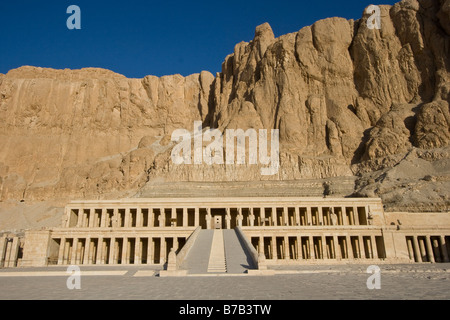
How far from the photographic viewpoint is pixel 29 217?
252 feet

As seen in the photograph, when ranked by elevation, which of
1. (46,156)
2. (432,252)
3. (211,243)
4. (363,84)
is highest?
(363,84)

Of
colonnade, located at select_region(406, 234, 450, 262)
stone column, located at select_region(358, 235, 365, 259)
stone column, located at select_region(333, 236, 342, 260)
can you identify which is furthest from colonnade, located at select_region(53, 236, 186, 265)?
colonnade, located at select_region(406, 234, 450, 262)

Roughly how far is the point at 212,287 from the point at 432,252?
33.0 meters

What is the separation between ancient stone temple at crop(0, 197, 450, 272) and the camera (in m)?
38.4

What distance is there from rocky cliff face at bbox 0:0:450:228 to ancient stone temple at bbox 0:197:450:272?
6.87m

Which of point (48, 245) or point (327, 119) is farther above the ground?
point (327, 119)

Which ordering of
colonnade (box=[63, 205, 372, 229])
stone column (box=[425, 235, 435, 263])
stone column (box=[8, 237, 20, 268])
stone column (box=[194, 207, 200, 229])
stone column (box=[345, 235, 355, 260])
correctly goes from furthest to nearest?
stone column (box=[194, 207, 200, 229]), colonnade (box=[63, 205, 372, 229]), stone column (box=[345, 235, 355, 260]), stone column (box=[8, 237, 20, 268]), stone column (box=[425, 235, 435, 263])

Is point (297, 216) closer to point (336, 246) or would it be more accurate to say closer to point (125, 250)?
point (336, 246)

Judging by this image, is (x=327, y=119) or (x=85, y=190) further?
(x=85, y=190)

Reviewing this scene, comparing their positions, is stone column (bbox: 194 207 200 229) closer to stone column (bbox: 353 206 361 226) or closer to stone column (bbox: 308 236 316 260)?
stone column (bbox: 308 236 316 260)

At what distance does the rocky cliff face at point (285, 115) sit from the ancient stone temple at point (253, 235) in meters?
6.87
